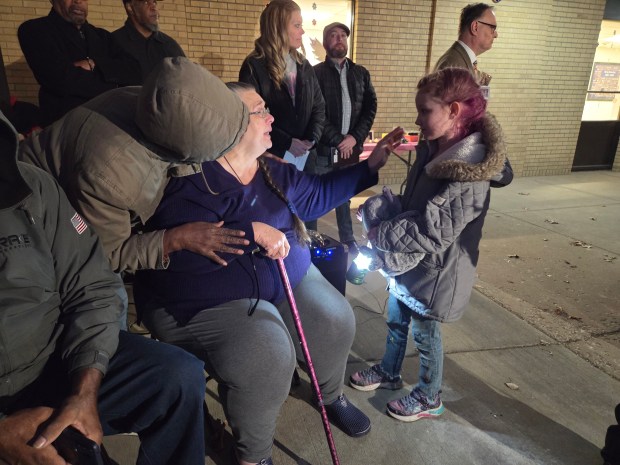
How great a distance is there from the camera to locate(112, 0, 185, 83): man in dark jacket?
3.40 metres

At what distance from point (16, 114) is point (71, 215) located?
111 inches

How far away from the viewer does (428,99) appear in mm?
1899

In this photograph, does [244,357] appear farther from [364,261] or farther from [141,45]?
[141,45]

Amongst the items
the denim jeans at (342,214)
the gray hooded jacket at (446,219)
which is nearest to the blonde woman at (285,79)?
the denim jeans at (342,214)

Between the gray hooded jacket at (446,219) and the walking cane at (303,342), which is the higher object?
the gray hooded jacket at (446,219)

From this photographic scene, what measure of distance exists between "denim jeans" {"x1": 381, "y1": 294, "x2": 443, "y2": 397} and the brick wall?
17.6ft

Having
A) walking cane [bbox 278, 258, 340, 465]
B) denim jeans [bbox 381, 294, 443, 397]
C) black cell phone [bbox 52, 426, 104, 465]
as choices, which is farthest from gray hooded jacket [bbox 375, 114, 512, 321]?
black cell phone [bbox 52, 426, 104, 465]

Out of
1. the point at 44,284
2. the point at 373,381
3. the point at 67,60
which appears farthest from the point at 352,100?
the point at 44,284

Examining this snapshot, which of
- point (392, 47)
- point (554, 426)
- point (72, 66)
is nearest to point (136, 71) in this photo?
point (72, 66)

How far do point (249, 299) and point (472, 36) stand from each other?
2.87m

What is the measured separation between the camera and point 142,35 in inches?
139

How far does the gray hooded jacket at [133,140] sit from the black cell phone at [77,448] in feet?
2.22

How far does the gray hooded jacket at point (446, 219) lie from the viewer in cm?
183

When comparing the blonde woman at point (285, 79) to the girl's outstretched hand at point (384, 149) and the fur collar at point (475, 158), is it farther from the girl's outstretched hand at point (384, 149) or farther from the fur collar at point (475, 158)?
the fur collar at point (475, 158)
